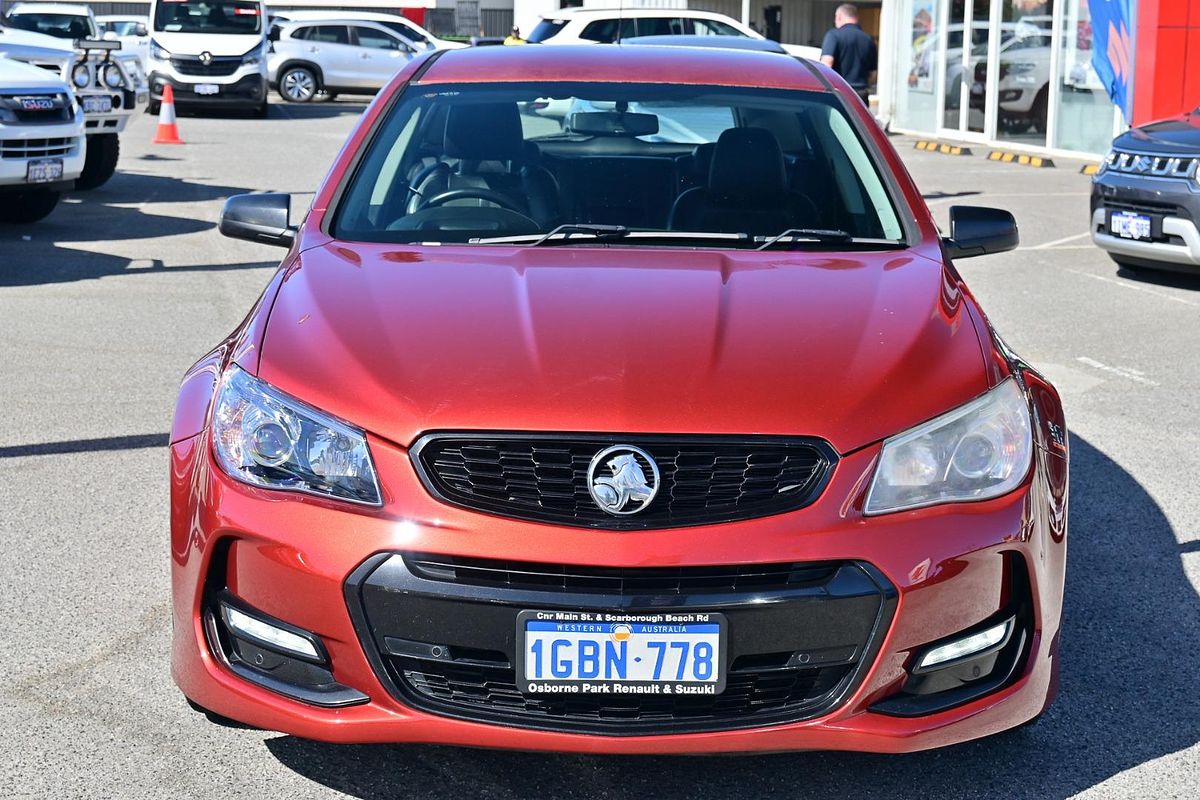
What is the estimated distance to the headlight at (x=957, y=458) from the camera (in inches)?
114

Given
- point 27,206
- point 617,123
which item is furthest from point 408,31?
point 617,123

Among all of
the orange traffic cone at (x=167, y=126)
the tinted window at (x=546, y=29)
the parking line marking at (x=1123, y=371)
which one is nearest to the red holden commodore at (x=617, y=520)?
the parking line marking at (x=1123, y=371)

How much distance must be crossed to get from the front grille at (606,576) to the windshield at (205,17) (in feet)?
79.8

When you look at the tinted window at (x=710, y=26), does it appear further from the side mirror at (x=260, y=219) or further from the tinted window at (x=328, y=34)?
the side mirror at (x=260, y=219)

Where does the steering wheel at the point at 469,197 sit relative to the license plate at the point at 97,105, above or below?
above

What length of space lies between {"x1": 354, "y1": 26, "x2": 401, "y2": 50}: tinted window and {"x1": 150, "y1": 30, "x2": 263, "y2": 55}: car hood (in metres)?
4.38

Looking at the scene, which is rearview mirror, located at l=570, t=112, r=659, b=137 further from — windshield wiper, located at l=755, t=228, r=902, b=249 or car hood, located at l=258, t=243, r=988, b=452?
car hood, located at l=258, t=243, r=988, b=452

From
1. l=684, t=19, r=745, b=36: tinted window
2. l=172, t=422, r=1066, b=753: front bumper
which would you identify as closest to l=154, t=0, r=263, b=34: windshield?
l=684, t=19, r=745, b=36: tinted window

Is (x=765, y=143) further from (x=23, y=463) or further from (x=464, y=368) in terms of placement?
(x=23, y=463)

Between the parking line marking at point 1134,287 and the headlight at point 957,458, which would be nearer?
the headlight at point 957,458

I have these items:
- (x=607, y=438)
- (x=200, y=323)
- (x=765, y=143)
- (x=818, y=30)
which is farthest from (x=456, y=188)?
(x=818, y=30)

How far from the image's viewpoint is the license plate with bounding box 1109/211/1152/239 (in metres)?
9.92

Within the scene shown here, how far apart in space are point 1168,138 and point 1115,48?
8873mm

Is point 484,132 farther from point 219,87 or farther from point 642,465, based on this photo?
point 219,87
